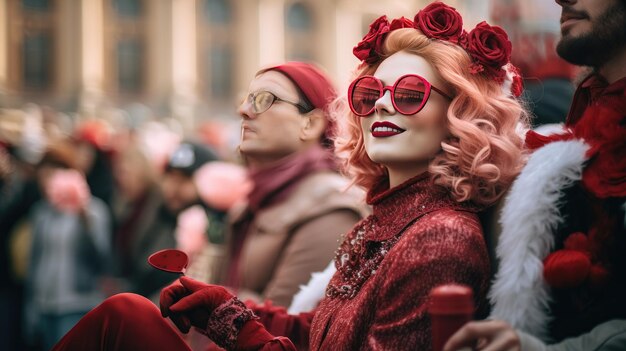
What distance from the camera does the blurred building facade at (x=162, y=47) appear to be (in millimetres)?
21594

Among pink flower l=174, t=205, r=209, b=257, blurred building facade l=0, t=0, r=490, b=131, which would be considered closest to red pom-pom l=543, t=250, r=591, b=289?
pink flower l=174, t=205, r=209, b=257

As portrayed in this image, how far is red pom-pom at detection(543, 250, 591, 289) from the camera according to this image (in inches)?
70.9

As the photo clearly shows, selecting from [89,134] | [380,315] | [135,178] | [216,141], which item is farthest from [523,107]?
[216,141]

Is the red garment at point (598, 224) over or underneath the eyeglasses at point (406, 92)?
underneath

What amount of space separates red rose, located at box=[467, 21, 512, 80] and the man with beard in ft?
0.59

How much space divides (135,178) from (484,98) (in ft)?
12.9

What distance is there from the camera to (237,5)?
2581cm

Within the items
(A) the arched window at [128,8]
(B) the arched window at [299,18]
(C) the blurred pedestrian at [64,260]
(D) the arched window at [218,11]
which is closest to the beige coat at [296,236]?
(C) the blurred pedestrian at [64,260]

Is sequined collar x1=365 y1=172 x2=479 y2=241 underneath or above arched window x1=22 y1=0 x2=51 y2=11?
underneath

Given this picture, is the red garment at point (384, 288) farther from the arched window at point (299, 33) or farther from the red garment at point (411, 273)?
the arched window at point (299, 33)

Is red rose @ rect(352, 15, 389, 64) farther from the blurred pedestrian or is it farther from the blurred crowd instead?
the blurred pedestrian

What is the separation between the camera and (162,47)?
24062 mm

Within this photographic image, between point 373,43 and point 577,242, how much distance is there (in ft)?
2.70

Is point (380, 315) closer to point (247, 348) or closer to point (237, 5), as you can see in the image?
point (247, 348)
